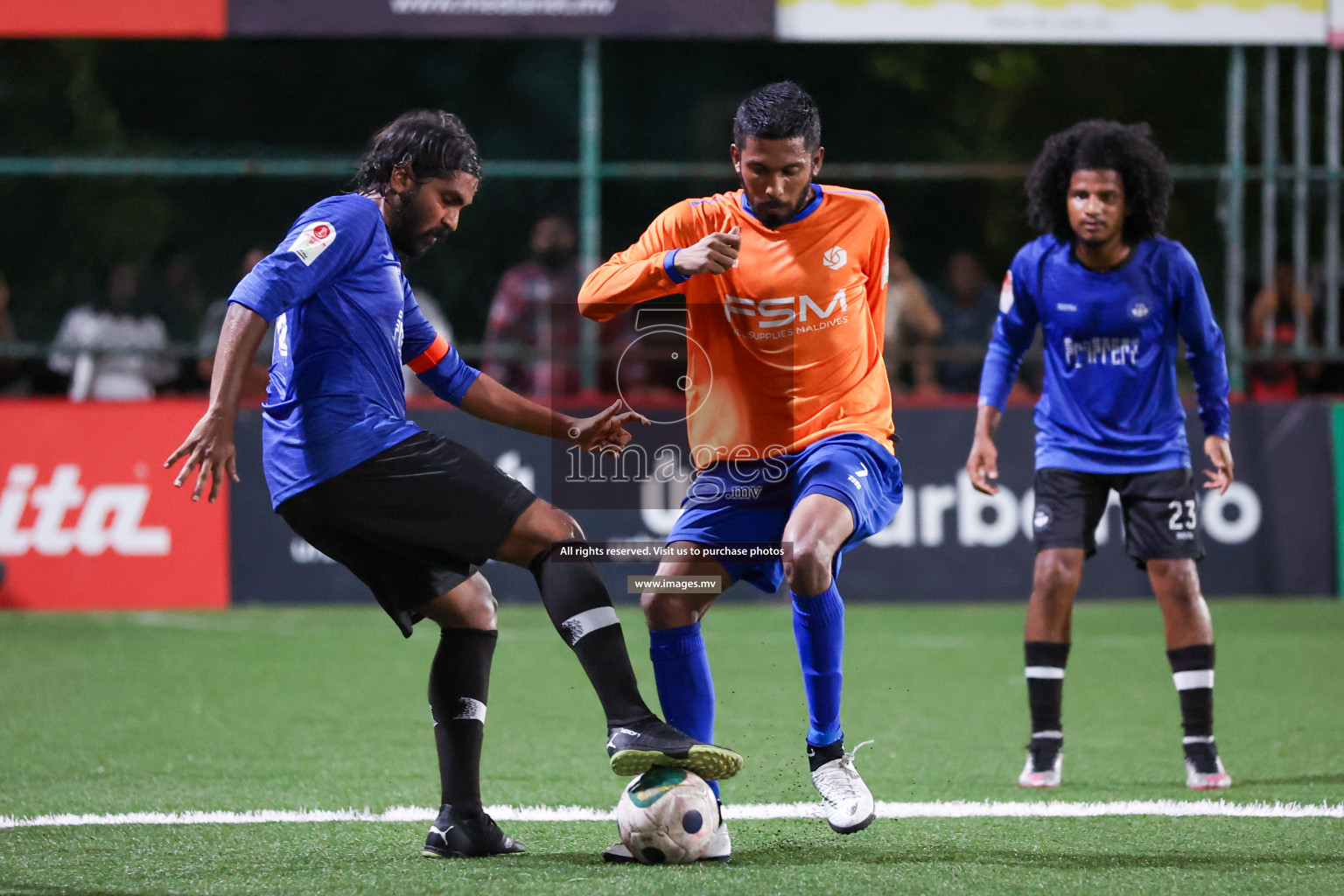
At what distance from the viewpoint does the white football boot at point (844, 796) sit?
4500 millimetres

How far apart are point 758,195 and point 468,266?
1181cm

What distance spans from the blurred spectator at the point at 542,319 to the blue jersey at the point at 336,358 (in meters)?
7.23

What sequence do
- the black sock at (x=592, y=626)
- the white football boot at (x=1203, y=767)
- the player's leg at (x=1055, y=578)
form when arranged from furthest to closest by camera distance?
the player's leg at (x=1055, y=578) → the white football boot at (x=1203, y=767) → the black sock at (x=592, y=626)

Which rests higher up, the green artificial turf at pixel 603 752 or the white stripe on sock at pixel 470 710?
the white stripe on sock at pixel 470 710

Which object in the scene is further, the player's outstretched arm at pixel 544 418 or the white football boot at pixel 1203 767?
the white football boot at pixel 1203 767

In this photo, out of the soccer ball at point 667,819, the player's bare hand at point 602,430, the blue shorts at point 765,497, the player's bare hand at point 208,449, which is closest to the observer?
the player's bare hand at point 208,449

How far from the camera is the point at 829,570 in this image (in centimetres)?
464

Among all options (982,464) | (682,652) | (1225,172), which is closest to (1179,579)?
(982,464)

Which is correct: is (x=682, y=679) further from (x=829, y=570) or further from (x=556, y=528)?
(x=556, y=528)

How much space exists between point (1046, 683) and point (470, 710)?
89.2 inches

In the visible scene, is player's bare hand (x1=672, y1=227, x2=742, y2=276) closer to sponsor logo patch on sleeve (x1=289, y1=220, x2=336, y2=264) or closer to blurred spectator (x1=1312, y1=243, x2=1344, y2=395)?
sponsor logo patch on sleeve (x1=289, y1=220, x2=336, y2=264)

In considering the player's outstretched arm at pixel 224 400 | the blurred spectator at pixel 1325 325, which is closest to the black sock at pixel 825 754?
the player's outstretched arm at pixel 224 400

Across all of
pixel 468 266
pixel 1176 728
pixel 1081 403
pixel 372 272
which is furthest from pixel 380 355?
pixel 468 266

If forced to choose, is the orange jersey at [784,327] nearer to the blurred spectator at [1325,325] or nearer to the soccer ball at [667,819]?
the soccer ball at [667,819]
